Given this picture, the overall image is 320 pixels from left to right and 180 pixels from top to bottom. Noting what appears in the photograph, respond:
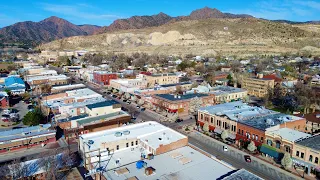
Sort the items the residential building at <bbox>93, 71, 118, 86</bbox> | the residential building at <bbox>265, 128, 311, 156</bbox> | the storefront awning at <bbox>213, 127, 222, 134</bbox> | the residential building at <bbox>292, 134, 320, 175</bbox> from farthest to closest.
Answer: the residential building at <bbox>93, 71, 118, 86</bbox> → the storefront awning at <bbox>213, 127, 222, 134</bbox> → the residential building at <bbox>265, 128, 311, 156</bbox> → the residential building at <bbox>292, 134, 320, 175</bbox>

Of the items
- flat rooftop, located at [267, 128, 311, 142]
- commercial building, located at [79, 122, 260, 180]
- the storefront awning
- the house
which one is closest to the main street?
the storefront awning

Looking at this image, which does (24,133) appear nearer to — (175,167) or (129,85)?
(175,167)

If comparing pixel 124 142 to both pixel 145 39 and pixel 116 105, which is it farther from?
pixel 145 39

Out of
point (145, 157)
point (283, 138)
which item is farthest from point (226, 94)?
point (145, 157)

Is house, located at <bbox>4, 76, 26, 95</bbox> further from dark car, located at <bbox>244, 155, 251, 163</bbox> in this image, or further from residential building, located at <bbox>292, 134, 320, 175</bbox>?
residential building, located at <bbox>292, 134, 320, 175</bbox>

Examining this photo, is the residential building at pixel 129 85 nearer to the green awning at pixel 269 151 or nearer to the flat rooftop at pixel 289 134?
the green awning at pixel 269 151
